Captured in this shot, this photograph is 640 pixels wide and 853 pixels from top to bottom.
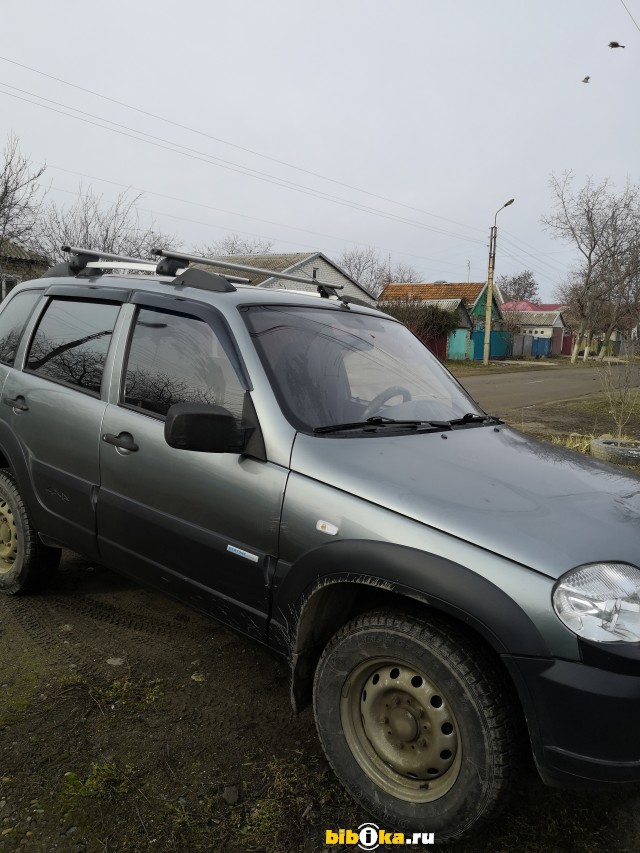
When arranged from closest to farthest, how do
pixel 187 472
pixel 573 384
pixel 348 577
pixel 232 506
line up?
pixel 348 577 → pixel 232 506 → pixel 187 472 → pixel 573 384

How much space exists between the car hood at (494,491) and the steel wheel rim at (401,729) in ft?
1.72

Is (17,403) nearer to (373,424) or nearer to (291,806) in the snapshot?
(373,424)

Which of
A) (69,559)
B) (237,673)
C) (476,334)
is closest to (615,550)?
(237,673)

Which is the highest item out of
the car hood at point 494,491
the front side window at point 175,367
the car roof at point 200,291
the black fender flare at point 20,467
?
→ the car roof at point 200,291

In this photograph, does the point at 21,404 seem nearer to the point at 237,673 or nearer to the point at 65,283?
the point at 65,283

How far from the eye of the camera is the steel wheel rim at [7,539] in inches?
152

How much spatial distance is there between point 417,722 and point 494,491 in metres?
0.81

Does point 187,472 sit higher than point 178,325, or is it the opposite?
point 178,325

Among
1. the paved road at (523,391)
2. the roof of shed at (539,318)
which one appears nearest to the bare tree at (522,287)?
the roof of shed at (539,318)

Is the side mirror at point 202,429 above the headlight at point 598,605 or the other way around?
above

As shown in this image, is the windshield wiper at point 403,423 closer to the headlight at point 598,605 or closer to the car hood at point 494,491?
the car hood at point 494,491

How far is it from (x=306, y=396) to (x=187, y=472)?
0.60 meters

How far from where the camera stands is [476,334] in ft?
148

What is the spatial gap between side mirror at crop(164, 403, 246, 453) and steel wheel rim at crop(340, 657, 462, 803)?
3.11 ft
